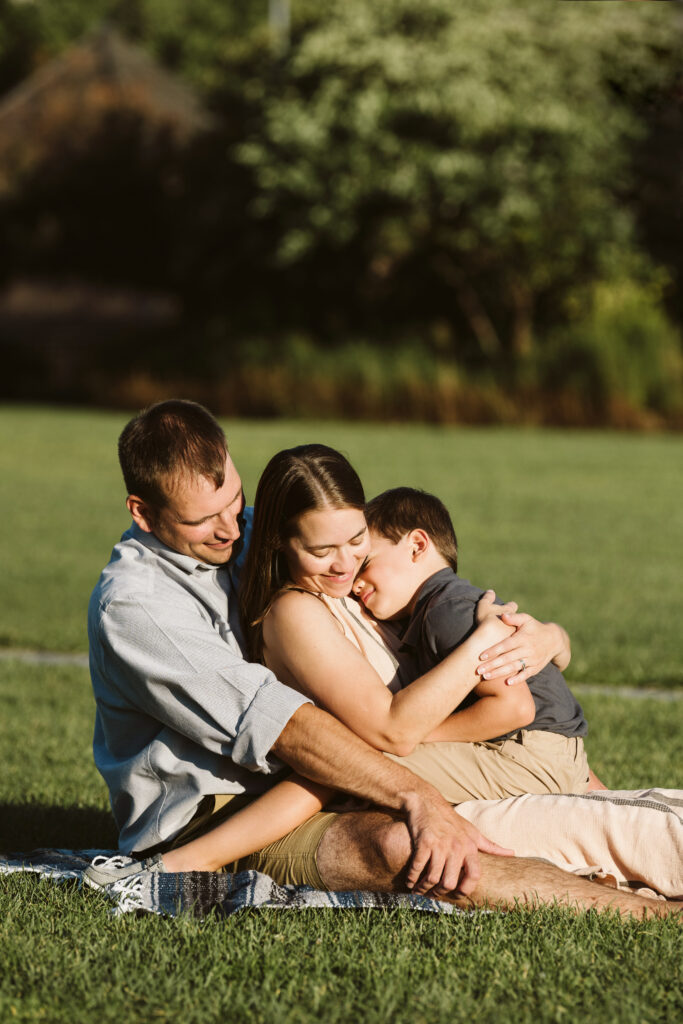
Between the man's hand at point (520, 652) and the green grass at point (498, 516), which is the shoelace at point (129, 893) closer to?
the man's hand at point (520, 652)

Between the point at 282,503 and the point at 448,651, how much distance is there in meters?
0.69

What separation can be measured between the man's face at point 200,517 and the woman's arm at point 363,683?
0.32m

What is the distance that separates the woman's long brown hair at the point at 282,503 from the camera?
13.9 ft

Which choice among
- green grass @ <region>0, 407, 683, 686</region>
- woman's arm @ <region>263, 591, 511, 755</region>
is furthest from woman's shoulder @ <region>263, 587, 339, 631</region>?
green grass @ <region>0, 407, 683, 686</region>

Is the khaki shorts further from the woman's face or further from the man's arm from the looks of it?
the woman's face

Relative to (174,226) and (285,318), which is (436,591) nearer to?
(285,318)

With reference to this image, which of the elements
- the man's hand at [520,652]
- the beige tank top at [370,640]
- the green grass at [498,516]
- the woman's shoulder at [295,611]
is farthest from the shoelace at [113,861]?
the green grass at [498,516]

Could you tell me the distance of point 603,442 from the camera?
2716cm

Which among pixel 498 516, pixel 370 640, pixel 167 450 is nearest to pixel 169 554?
pixel 167 450

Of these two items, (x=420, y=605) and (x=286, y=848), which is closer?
(x=286, y=848)

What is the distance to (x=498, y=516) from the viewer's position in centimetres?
1786

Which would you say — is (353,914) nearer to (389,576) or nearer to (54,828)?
(389,576)

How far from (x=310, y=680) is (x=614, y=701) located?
14.6 ft

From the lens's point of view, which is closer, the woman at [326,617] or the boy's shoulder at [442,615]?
the woman at [326,617]
